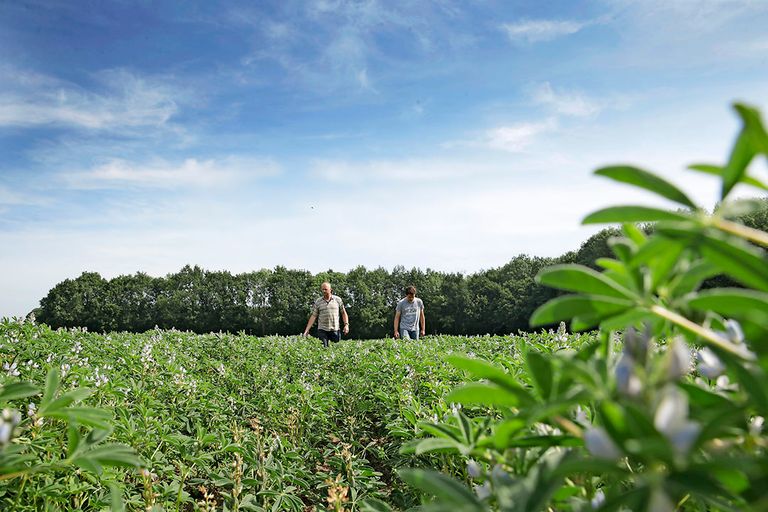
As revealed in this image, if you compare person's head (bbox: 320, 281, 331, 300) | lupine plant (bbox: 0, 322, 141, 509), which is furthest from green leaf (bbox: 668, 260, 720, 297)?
person's head (bbox: 320, 281, 331, 300)

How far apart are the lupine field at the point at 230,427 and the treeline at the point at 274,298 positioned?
4185 centimetres

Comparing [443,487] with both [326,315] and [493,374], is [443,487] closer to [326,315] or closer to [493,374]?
[493,374]

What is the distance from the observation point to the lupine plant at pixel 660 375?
0.67 m

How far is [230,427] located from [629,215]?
190 inches

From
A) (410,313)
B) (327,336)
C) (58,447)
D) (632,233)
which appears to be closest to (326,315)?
(327,336)

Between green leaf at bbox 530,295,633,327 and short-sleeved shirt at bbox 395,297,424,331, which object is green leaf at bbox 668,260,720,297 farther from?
short-sleeved shirt at bbox 395,297,424,331

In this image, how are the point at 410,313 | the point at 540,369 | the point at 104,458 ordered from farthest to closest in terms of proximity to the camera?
the point at 410,313, the point at 104,458, the point at 540,369

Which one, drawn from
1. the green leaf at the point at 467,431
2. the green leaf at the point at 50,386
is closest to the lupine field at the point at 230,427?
the green leaf at the point at 50,386

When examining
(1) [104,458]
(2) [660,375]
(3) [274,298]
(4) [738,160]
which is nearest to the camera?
(2) [660,375]

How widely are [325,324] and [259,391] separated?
22.0 feet

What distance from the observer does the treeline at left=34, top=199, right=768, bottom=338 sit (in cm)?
4931

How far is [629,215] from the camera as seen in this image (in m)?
0.92

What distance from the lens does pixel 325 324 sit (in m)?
13.5

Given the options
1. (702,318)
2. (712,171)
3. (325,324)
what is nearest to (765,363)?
(702,318)
